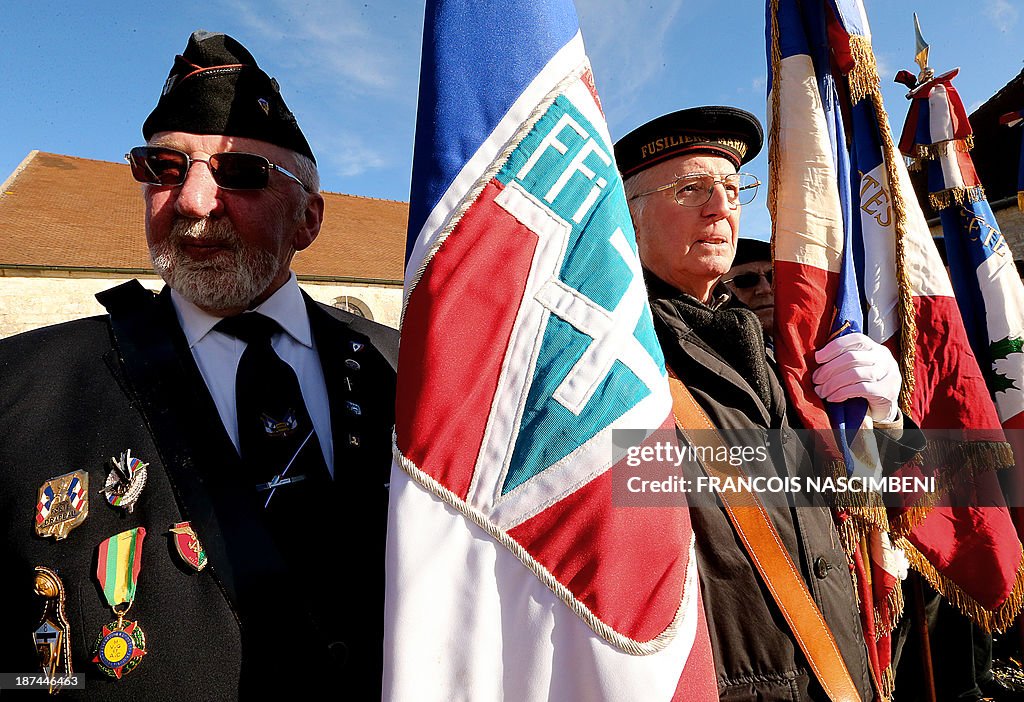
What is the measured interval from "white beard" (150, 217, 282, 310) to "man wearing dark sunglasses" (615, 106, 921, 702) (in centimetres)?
119

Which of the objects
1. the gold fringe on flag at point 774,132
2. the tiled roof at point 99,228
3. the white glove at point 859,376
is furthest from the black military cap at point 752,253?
the tiled roof at point 99,228

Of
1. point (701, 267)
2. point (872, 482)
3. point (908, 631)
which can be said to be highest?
point (701, 267)

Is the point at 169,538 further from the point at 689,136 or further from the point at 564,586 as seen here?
the point at 689,136

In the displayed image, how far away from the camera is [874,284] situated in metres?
2.36

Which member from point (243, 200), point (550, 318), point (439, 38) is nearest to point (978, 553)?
point (550, 318)

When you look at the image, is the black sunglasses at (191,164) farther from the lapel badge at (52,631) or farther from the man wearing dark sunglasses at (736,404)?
the man wearing dark sunglasses at (736,404)

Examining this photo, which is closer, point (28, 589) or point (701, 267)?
point (28, 589)

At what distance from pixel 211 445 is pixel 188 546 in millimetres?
229

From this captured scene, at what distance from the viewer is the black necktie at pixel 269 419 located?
55.5 inches

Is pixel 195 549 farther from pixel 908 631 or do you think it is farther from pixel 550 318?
pixel 908 631

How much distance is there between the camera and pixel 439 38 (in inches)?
51.4

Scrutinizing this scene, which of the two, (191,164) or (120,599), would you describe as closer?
(120,599)

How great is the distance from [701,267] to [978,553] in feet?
5.14

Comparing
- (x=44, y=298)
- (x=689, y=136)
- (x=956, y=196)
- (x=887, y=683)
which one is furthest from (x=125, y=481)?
(x=44, y=298)
